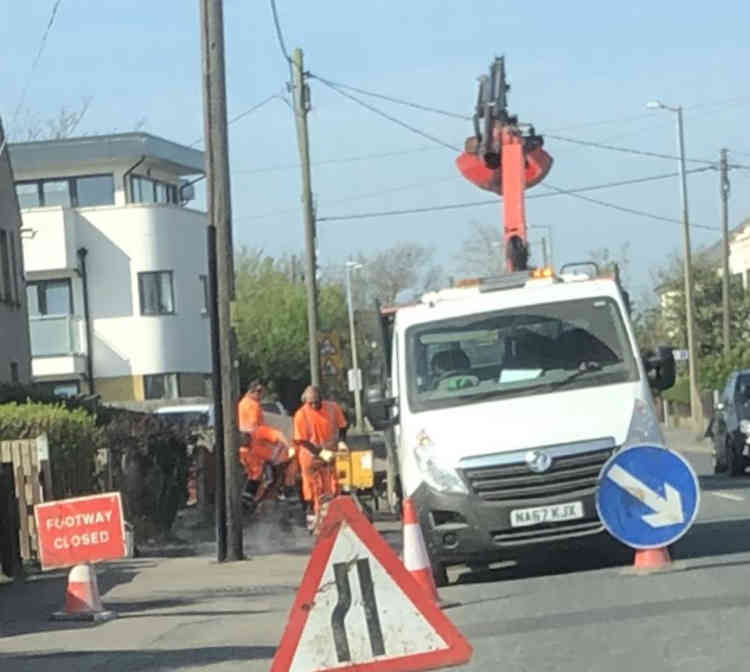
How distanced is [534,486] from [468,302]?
6.66ft

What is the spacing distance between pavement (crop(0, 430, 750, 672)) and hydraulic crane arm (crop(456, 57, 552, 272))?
354 cm

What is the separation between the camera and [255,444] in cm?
2400

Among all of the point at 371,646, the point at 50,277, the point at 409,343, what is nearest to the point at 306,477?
the point at 409,343

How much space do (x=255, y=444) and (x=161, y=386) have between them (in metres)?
23.7

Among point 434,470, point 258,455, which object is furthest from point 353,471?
point 434,470

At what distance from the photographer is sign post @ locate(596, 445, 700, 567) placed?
39.9 feet

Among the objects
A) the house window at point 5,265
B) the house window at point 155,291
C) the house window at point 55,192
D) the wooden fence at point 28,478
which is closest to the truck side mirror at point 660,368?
the wooden fence at point 28,478

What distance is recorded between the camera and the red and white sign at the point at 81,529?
12.9 metres

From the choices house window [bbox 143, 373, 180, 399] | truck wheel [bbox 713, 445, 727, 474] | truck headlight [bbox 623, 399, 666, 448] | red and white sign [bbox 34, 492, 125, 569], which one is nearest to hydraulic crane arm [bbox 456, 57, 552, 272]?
truck headlight [bbox 623, 399, 666, 448]

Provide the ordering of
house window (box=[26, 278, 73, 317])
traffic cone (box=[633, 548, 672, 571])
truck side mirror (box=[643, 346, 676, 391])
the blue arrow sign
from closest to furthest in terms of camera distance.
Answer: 1. the blue arrow sign
2. traffic cone (box=[633, 548, 672, 571])
3. truck side mirror (box=[643, 346, 676, 391])
4. house window (box=[26, 278, 73, 317])

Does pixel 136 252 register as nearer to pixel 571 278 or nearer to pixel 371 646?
pixel 571 278

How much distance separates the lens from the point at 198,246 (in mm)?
48594

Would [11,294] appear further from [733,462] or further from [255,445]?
[733,462]

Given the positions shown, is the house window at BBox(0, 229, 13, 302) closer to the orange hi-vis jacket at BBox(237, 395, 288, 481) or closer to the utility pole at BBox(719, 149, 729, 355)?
the orange hi-vis jacket at BBox(237, 395, 288, 481)
